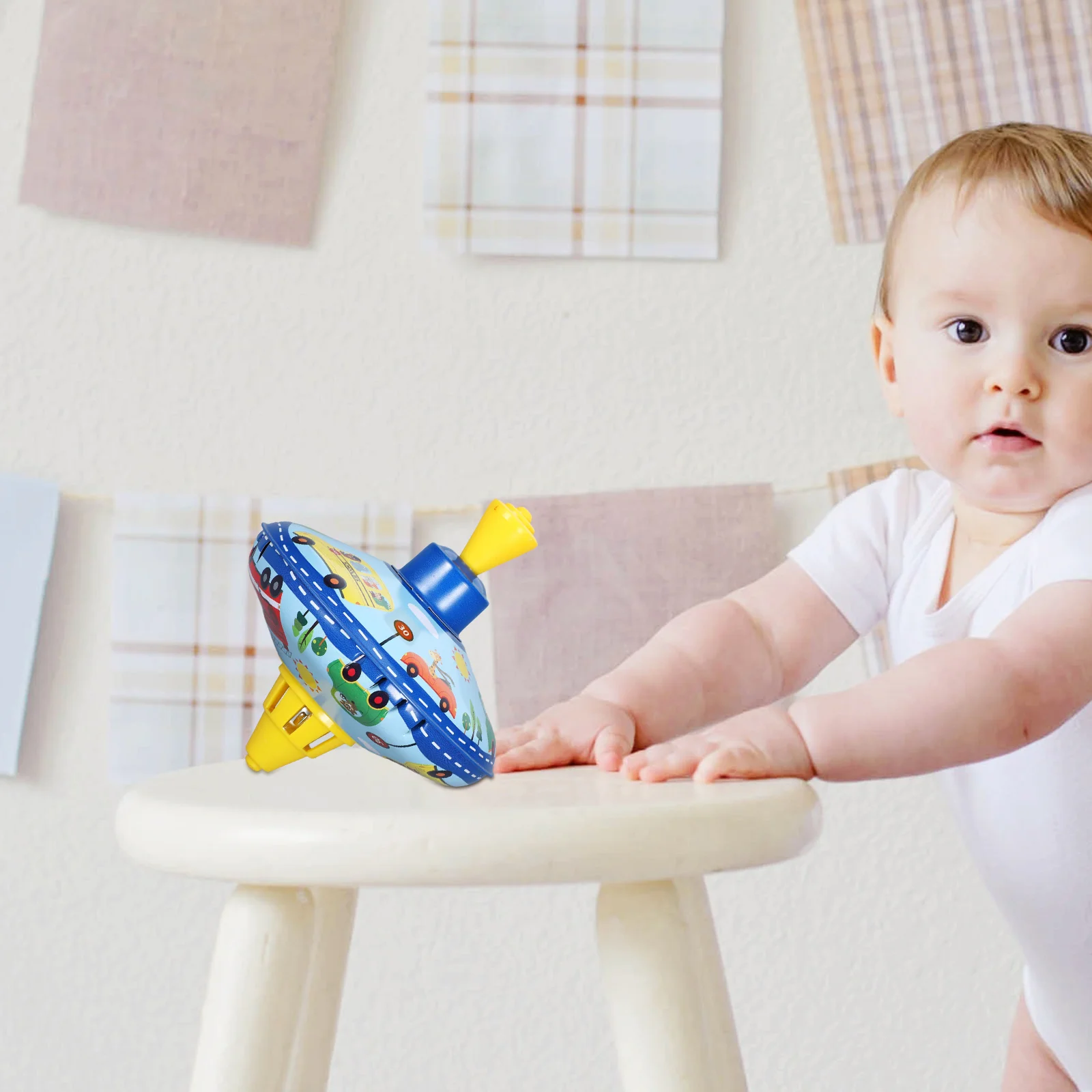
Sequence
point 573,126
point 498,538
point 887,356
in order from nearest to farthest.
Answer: point 498,538, point 887,356, point 573,126

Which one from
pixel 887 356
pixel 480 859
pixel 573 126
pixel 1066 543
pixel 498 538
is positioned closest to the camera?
pixel 480 859

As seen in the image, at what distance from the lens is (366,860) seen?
406 millimetres

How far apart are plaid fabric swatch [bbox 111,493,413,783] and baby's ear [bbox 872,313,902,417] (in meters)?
0.37

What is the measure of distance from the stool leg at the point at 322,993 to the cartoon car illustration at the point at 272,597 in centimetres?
14

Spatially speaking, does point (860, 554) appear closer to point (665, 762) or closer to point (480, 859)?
point (665, 762)

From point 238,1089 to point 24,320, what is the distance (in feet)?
2.26

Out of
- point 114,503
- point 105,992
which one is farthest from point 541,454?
point 105,992

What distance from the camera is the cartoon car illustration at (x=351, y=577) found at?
0.45m

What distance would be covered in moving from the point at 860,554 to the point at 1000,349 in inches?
6.3

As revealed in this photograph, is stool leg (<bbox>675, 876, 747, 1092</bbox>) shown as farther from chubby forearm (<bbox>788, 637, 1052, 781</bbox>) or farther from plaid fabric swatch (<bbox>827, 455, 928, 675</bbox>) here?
plaid fabric swatch (<bbox>827, 455, 928, 675</bbox>)

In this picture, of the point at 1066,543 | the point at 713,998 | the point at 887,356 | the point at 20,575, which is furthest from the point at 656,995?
the point at 20,575

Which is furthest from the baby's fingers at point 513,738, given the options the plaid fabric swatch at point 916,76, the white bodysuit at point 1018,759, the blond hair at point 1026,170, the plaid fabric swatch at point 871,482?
the plaid fabric swatch at point 916,76

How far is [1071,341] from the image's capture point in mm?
634

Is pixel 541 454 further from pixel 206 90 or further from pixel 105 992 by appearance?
pixel 105 992
